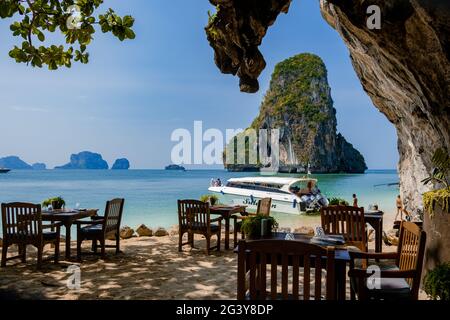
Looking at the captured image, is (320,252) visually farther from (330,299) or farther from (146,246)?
(146,246)

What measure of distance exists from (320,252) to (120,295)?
3.17 meters

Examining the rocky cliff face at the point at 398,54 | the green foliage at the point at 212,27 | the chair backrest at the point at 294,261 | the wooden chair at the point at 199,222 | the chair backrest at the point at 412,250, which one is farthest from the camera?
the green foliage at the point at 212,27

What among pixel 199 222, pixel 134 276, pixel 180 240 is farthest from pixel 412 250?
pixel 180 240

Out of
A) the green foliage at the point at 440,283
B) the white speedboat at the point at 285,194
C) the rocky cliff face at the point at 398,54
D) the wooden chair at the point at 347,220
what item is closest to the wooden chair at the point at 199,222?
the wooden chair at the point at 347,220

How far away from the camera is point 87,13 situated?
15.3 feet

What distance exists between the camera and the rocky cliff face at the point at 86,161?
163625 millimetres

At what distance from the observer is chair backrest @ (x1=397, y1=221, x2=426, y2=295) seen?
Result: 2904 mm

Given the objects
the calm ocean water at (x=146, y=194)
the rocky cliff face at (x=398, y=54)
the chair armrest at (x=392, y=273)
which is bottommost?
the calm ocean water at (x=146, y=194)

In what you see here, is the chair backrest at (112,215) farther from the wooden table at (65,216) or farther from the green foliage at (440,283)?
the green foliage at (440,283)

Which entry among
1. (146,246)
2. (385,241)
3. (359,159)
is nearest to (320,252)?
(146,246)

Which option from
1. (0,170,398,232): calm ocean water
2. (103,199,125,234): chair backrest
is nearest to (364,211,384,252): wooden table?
(103,199,125,234): chair backrest

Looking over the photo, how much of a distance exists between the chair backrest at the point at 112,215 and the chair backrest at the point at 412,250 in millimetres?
4931

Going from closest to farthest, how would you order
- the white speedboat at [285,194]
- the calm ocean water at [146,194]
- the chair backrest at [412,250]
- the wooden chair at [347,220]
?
the chair backrest at [412,250], the wooden chair at [347,220], the white speedboat at [285,194], the calm ocean water at [146,194]

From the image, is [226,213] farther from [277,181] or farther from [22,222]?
[277,181]
